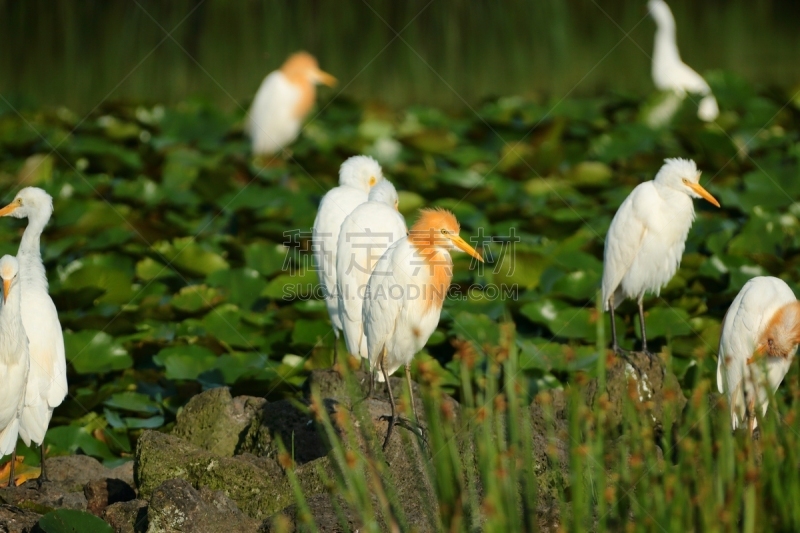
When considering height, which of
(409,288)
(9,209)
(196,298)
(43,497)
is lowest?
(43,497)

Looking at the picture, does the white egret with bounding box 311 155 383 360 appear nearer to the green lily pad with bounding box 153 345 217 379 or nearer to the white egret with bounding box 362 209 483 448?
the green lily pad with bounding box 153 345 217 379

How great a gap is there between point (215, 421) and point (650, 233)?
279 centimetres

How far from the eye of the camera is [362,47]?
1315 cm

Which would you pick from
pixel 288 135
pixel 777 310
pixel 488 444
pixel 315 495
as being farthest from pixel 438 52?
pixel 488 444

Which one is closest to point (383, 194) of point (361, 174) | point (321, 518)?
point (361, 174)

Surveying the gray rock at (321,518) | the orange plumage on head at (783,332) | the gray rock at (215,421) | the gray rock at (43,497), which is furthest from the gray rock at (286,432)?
the orange plumage on head at (783,332)

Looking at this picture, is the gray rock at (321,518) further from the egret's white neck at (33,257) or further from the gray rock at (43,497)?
the egret's white neck at (33,257)

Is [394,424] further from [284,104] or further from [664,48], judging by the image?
[664,48]

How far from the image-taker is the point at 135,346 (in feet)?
21.2

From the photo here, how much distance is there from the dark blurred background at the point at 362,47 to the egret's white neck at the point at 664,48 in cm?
80

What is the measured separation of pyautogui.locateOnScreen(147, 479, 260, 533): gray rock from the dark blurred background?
28.9 ft

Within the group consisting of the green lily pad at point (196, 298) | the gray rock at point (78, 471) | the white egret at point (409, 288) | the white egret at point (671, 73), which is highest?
the white egret at point (671, 73)

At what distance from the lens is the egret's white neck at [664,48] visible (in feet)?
37.4

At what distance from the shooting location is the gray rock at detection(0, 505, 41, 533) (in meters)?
4.18
